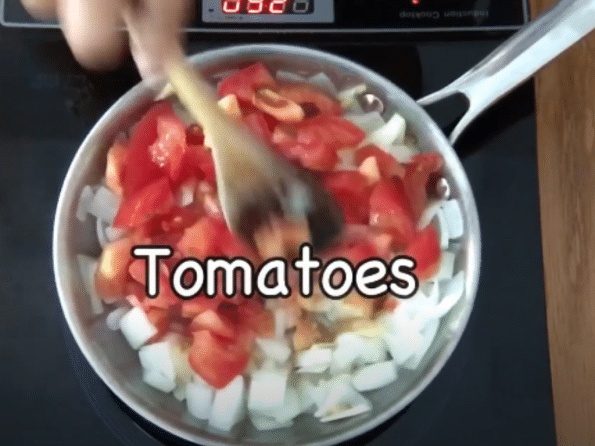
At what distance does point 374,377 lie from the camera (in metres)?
0.71

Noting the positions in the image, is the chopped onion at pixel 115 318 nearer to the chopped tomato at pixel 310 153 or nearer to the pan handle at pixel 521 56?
the chopped tomato at pixel 310 153

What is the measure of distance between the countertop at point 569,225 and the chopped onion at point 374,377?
16 centimetres

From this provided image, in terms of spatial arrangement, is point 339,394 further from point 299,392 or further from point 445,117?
point 445,117

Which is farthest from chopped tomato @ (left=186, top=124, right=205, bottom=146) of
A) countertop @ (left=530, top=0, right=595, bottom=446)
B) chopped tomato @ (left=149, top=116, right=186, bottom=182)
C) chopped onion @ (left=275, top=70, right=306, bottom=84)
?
countertop @ (left=530, top=0, right=595, bottom=446)

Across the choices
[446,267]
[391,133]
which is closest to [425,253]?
[446,267]

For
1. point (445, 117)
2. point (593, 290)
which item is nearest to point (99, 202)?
point (445, 117)

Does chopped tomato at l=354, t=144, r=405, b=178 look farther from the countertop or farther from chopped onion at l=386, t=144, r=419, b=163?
the countertop

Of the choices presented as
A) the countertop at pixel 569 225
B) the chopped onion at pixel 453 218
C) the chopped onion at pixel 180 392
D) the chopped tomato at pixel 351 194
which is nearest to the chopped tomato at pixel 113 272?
the chopped onion at pixel 180 392

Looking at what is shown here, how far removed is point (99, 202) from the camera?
29.6 inches

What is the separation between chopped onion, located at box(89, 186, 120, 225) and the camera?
29.6 inches

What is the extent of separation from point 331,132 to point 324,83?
0.23 feet

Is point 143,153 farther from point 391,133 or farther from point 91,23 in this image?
point 391,133

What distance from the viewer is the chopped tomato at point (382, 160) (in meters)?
0.78

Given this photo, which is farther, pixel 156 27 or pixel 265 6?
pixel 265 6
